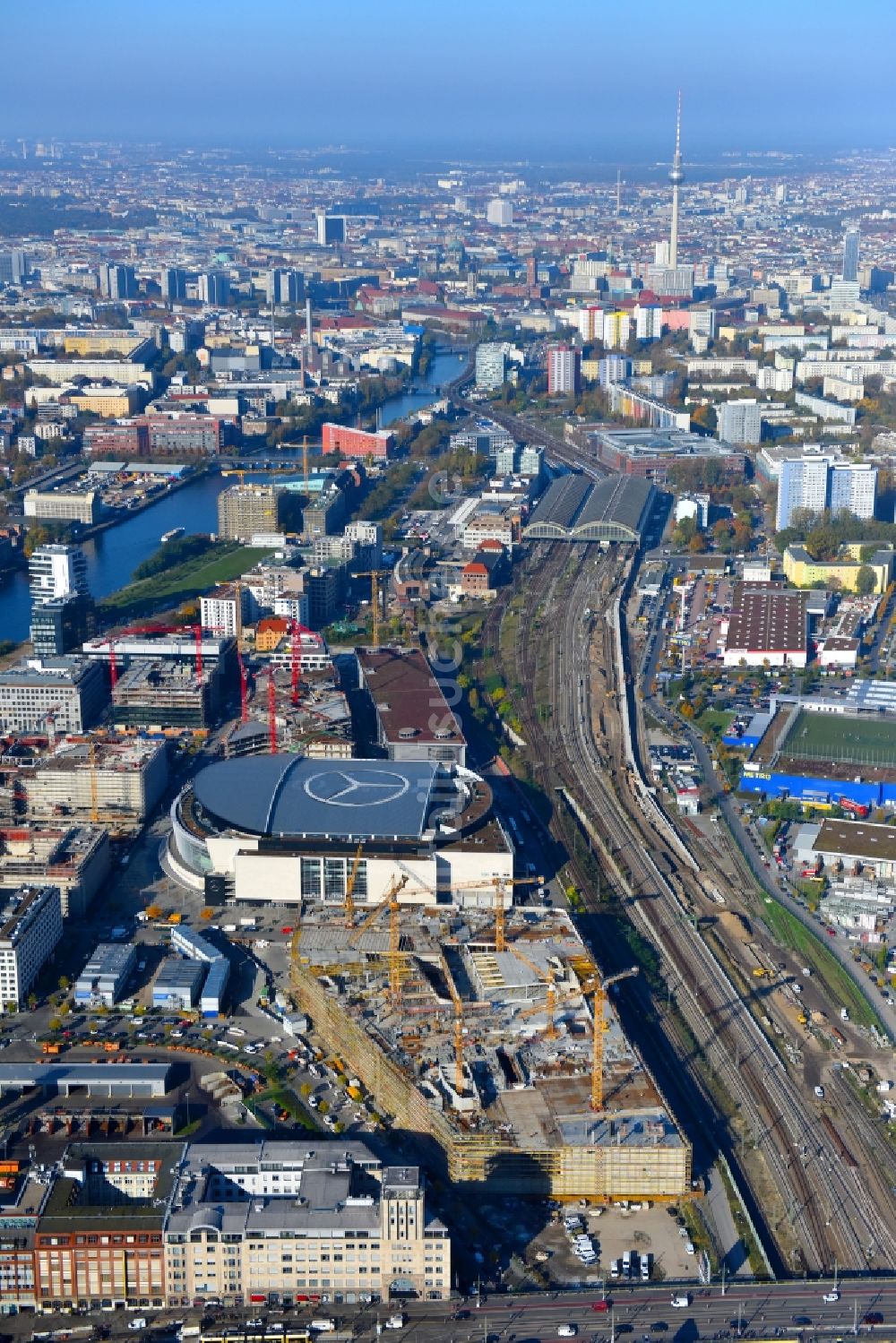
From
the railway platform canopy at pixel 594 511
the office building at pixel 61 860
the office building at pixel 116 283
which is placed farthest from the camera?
the office building at pixel 116 283

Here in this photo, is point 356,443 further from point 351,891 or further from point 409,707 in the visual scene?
point 351,891

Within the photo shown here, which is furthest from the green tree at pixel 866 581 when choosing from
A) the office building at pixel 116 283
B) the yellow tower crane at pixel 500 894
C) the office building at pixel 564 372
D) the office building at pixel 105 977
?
the office building at pixel 116 283

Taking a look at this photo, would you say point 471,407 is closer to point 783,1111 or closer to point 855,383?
point 855,383

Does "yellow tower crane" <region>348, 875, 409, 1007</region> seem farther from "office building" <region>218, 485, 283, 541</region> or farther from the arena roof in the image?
"office building" <region>218, 485, 283, 541</region>

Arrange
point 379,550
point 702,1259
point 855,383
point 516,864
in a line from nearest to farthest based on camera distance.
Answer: point 702,1259
point 516,864
point 379,550
point 855,383

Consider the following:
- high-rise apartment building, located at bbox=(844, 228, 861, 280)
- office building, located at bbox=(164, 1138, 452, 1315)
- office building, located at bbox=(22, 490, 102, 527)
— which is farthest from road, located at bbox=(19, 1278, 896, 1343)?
high-rise apartment building, located at bbox=(844, 228, 861, 280)

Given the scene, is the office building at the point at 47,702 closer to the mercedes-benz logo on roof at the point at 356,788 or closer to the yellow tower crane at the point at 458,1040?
Answer: the mercedes-benz logo on roof at the point at 356,788

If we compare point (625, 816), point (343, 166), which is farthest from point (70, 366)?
point (343, 166)
